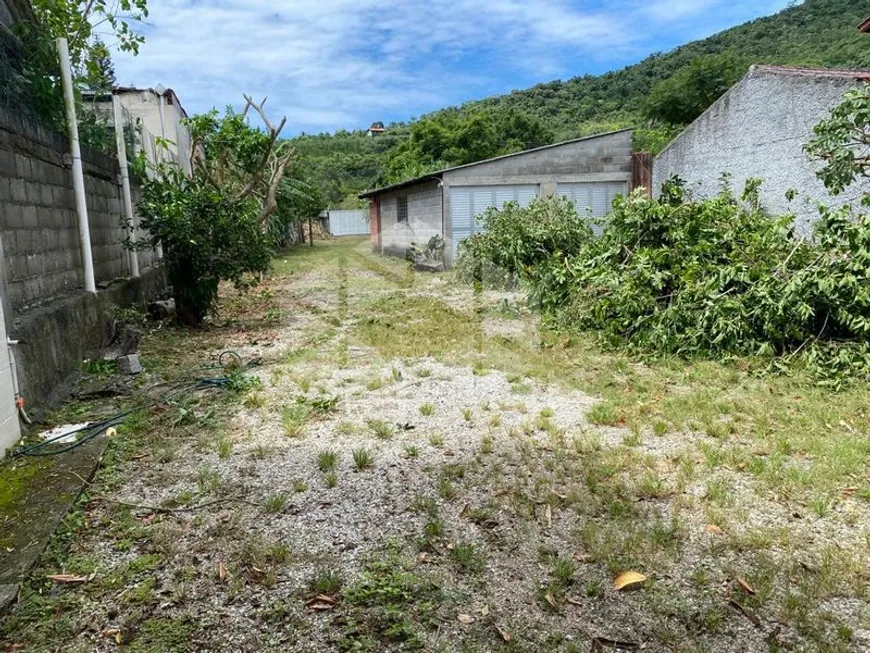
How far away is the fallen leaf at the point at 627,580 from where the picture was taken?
2382mm

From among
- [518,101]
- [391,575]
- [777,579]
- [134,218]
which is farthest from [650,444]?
[518,101]

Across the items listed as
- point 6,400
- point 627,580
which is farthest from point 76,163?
point 627,580

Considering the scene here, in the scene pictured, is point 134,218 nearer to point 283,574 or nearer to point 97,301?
point 97,301

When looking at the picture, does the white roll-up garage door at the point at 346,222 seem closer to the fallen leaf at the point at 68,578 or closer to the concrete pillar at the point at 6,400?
the concrete pillar at the point at 6,400

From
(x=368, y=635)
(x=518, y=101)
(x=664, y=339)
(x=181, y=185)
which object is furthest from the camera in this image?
(x=518, y=101)

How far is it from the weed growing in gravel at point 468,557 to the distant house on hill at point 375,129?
2420 inches

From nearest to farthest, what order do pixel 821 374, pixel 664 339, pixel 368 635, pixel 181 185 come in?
pixel 368 635
pixel 821 374
pixel 664 339
pixel 181 185

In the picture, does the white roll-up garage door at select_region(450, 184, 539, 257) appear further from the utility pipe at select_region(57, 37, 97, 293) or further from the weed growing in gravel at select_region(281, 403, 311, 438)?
the weed growing in gravel at select_region(281, 403, 311, 438)

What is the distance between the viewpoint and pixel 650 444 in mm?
3830

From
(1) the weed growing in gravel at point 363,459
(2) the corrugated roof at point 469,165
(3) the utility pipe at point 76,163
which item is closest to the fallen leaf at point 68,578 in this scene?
(1) the weed growing in gravel at point 363,459

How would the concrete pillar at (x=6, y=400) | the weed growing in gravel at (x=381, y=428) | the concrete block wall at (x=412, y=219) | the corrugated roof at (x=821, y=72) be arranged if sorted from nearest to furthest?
the concrete pillar at (x=6, y=400), the weed growing in gravel at (x=381, y=428), the corrugated roof at (x=821, y=72), the concrete block wall at (x=412, y=219)

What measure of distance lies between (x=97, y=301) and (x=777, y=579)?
19.8ft

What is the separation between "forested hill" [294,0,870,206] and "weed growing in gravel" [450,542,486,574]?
73.8 ft

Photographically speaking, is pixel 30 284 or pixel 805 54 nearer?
pixel 30 284
